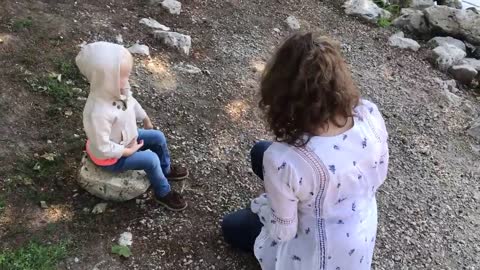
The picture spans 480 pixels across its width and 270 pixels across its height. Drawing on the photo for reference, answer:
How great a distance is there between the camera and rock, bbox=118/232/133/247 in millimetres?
2521

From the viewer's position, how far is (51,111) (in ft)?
10.1

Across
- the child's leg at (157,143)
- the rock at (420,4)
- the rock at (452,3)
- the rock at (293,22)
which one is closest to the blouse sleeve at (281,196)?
the child's leg at (157,143)

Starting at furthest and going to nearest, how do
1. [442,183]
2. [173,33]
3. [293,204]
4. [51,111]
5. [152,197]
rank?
[173,33] < [442,183] < [51,111] < [152,197] < [293,204]

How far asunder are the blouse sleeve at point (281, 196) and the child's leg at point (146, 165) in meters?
0.65

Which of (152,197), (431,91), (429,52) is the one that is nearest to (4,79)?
(152,197)

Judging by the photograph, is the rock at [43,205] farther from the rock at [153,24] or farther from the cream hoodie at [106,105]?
the rock at [153,24]

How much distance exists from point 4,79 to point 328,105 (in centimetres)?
209

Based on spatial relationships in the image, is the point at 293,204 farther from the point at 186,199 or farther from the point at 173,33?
the point at 173,33

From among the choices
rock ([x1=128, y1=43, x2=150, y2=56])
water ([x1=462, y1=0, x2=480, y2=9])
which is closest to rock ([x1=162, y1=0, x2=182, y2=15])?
rock ([x1=128, y1=43, x2=150, y2=56])

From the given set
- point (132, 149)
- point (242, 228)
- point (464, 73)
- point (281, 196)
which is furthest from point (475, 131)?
point (132, 149)

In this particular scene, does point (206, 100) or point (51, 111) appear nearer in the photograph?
point (51, 111)

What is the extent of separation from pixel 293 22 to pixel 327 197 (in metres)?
2.77

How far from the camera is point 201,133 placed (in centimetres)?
323

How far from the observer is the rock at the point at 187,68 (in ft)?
12.1
